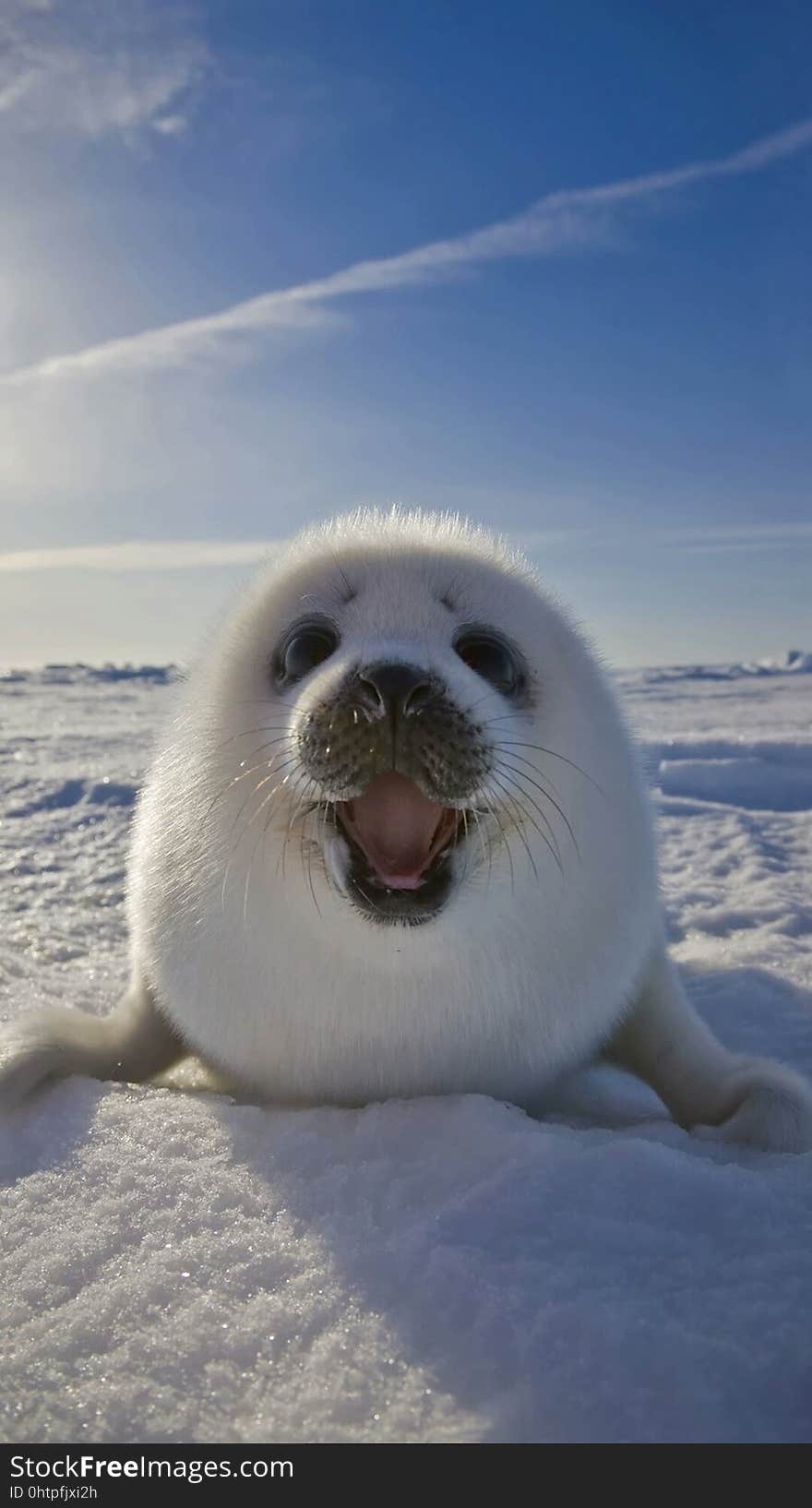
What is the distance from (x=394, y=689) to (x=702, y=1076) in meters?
1.22

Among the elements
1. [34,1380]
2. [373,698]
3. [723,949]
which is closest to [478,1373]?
[34,1380]

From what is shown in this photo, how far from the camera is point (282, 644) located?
2.05 metres

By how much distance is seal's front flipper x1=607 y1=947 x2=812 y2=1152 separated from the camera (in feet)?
6.41

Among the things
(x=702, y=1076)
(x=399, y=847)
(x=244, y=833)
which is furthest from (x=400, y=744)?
(x=702, y=1076)

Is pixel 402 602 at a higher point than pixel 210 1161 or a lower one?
higher

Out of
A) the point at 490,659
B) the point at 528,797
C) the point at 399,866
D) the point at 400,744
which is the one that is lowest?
the point at 399,866

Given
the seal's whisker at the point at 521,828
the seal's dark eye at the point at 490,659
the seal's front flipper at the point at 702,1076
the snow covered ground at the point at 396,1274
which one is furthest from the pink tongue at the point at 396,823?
the seal's front flipper at the point at 702,1076

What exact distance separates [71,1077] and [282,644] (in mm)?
1051

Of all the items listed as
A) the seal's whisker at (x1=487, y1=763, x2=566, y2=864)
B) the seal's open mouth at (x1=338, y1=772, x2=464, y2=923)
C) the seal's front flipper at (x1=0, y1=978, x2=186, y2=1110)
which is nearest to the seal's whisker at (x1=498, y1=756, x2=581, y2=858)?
the seal's whisker at (x1=487, y1=763, x2=566, y2=864)

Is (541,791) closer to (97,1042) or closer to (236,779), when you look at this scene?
(236,779)

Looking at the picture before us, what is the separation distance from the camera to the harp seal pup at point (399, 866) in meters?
1.70

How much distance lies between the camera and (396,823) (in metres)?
1.74

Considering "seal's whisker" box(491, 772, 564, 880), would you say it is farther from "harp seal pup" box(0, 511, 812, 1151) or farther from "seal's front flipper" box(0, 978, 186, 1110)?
"seal's front flipper" box(0, 978, 186, 1110)
